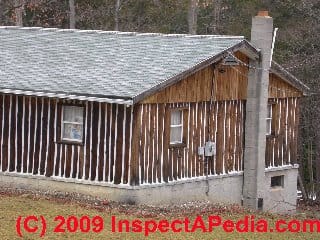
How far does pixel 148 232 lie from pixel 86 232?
1.50 m

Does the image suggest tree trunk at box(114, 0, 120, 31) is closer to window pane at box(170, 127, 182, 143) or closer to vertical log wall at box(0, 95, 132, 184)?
vertical log wall at box(0, 95, 132, 184)

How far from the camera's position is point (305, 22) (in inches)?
→ 1722

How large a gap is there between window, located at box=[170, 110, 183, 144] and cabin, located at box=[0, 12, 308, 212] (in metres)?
0.03

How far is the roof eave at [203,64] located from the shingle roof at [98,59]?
0.31 ft

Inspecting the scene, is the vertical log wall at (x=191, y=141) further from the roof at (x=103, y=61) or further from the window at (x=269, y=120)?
the window at (x=269, y=120)

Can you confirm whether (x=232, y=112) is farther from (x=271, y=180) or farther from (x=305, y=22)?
(x=305, y=22)

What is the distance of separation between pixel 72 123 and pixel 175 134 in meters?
3.09

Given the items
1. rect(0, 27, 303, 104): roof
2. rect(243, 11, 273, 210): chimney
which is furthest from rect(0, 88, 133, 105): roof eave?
rect(243, 11, 273, 210): chimney

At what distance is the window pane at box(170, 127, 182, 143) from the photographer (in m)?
24.7

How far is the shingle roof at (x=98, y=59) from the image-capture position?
77.2 feet

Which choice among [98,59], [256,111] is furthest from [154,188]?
[256,111]

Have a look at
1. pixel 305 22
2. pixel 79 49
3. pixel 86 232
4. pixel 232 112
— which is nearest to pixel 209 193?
pixel 232 112

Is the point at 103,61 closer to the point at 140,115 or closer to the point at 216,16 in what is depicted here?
the point at 140,115

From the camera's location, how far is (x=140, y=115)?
23.2 m
